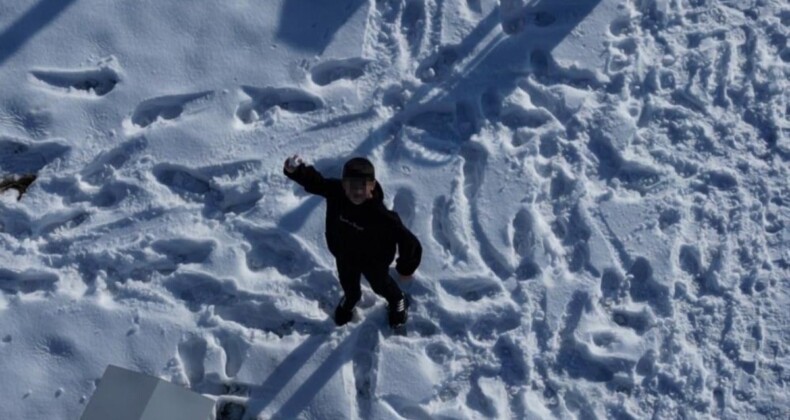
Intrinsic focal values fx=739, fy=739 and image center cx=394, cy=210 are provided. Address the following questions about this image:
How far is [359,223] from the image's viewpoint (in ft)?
10.8

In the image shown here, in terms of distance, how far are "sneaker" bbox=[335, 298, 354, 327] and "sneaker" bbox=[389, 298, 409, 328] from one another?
0.23 m

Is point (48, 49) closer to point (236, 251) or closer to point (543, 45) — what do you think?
point (236, 251)

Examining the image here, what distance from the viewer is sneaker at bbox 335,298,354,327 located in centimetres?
412

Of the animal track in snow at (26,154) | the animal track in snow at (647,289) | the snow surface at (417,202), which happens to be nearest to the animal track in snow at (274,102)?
the snow surface at (417,202)

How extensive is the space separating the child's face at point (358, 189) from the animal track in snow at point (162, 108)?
1.92 m

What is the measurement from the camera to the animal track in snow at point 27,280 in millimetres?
4262

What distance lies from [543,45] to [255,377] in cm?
276

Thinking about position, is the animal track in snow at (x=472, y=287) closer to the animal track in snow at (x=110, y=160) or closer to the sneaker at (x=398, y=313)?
the sneaker at (x=398, y=313)

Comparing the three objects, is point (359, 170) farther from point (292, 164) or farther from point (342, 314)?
point (342, 314)

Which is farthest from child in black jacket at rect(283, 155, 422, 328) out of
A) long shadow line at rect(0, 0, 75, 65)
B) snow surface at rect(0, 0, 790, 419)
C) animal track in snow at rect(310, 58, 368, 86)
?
long shadow line at rect(0, 0, 75, 65)

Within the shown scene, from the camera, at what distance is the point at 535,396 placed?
4156mm

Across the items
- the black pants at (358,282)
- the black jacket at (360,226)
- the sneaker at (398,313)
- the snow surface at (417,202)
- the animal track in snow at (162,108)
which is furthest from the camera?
the animal track in snow at (162,108)

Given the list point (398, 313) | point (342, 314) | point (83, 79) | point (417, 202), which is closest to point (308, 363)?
point (342, 314)

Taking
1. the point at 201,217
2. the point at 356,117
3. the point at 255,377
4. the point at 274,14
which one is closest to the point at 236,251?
the point at 201,217
